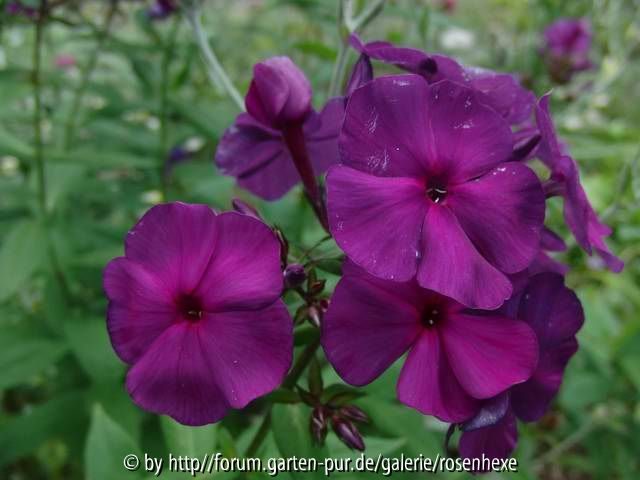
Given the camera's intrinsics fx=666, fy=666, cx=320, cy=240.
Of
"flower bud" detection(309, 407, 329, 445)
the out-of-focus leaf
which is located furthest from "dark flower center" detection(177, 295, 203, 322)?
the out-of-focus leaf

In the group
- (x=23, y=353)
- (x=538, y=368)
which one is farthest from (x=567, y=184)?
(x=23, y=353)

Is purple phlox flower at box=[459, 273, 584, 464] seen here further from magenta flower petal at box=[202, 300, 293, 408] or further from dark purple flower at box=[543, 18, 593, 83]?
dark purple flower at box=[543, 18, 593, 83]

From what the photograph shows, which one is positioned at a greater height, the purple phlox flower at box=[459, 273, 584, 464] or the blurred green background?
the purple phlox flower at box=[459, 273, 584, 464]

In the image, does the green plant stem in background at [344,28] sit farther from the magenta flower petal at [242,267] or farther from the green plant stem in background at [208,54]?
the magenta flower petal at [242,267]

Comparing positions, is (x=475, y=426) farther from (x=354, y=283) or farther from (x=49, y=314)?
(x=49, y=314)

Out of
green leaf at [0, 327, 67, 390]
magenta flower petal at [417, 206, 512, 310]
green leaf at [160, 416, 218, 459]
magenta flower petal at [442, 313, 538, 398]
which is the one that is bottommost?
green leaf at [0, 327, 67, 390]

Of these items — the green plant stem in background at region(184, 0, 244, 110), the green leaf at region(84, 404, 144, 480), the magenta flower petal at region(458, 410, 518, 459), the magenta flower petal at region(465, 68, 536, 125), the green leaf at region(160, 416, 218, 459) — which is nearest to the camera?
the magenta flower petal at region(458, 410, 518, 459)

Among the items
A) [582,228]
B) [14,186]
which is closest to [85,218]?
[14,186]
